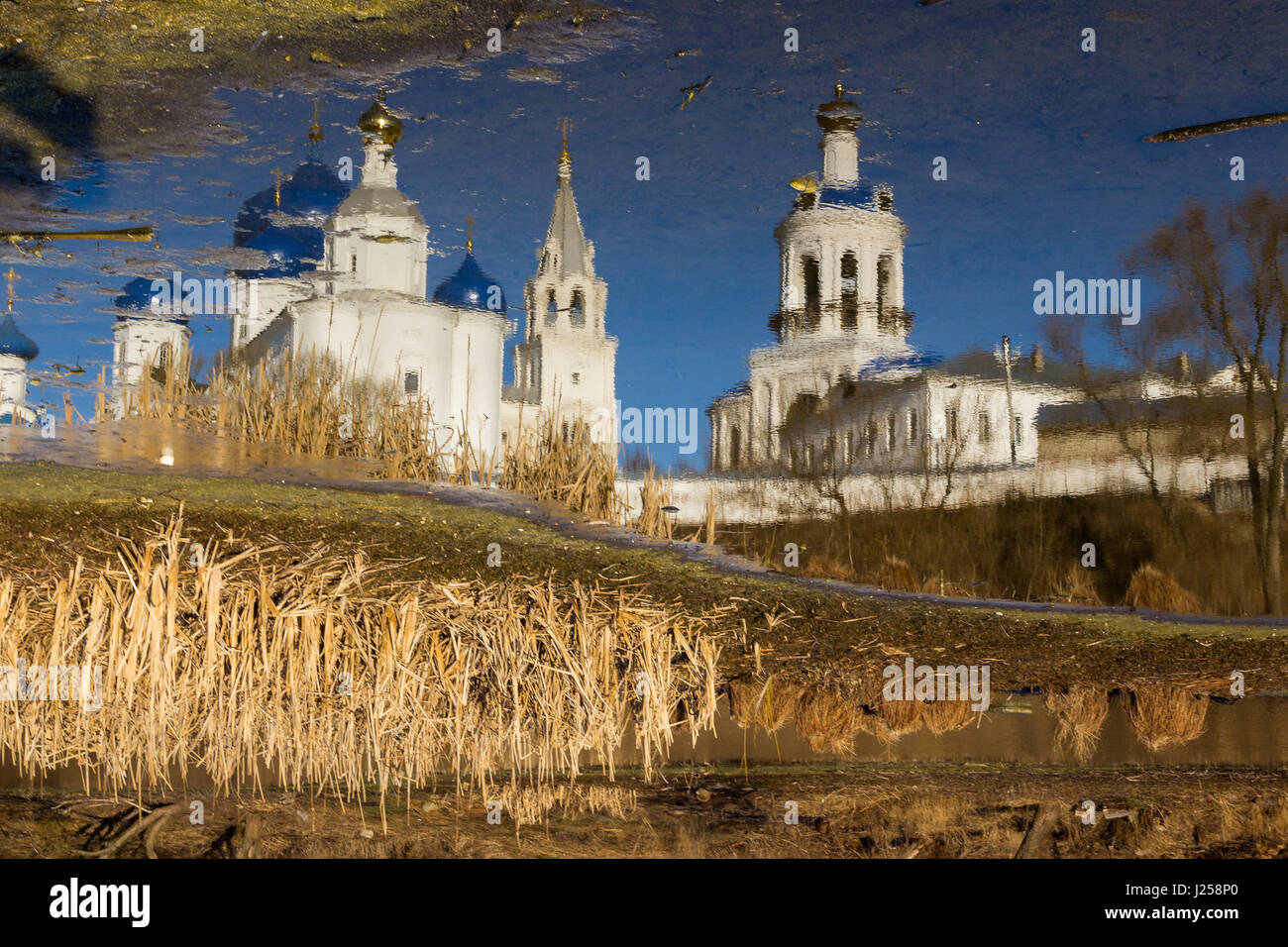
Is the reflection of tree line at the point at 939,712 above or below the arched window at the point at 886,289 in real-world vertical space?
below

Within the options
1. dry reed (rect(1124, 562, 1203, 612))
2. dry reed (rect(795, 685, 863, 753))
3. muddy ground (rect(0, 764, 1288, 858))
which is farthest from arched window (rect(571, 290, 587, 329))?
dry reed (rect(795, 685, 863, 753))

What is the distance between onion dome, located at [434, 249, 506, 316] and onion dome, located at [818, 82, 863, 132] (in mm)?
3055

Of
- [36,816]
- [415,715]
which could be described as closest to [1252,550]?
[415,715]

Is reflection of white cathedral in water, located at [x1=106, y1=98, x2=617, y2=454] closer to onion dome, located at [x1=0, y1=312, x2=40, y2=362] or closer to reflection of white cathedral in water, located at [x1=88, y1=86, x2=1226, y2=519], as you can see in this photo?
reflection of white cathedral in water, located at [x1=88, y1=86, x2=1226, y2=519]

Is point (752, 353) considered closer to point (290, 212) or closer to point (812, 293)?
point (812, 293)

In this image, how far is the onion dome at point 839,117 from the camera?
352 inches

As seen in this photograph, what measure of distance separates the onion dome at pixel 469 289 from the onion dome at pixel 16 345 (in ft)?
11.3

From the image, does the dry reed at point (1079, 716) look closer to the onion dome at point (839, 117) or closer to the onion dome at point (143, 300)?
the onion dome at point (839, 117)

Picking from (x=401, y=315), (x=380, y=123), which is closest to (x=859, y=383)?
(x=401, y=315)

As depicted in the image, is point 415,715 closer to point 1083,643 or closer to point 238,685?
point 238,685

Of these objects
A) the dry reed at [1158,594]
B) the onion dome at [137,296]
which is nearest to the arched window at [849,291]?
the dry reed at [1158,594]

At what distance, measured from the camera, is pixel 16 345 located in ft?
30.9

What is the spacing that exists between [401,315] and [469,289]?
68 cm
